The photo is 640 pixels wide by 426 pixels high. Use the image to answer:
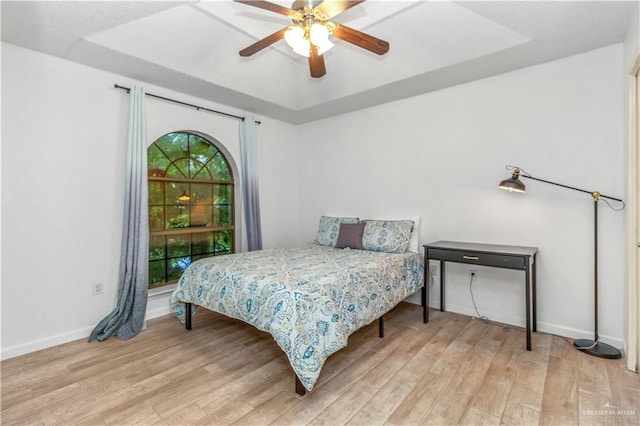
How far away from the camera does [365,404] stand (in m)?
1.80

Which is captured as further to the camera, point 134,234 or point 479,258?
point 134,234

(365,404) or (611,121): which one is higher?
(611,121)

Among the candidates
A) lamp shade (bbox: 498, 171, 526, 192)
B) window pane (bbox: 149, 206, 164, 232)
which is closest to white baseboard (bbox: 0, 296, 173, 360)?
window pane (bbox: 149, 206, 164, 232)

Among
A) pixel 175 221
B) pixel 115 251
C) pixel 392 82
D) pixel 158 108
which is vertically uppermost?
pixel 392 82

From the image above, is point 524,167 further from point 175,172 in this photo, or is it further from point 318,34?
point 175,172

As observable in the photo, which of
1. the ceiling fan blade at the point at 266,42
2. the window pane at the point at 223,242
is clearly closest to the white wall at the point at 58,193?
the window pane at the point at 223,242

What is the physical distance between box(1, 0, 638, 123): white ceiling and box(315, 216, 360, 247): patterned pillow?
1440 millimetres

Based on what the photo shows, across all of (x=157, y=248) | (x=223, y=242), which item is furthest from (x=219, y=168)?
(x=157, y=248)

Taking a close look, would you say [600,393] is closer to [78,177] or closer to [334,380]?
[334,380]

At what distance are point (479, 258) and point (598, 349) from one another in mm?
1014

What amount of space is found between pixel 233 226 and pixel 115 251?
4.43 feet

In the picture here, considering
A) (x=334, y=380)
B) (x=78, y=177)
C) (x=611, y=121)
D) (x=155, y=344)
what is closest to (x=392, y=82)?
(x=611, y=121)

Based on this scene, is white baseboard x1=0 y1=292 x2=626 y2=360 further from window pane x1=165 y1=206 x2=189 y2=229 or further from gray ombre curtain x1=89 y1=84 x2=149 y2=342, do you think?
window pane x1=165 y1=206 x2=189 y2=229

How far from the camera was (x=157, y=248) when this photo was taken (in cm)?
340
